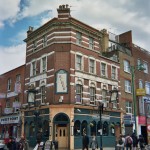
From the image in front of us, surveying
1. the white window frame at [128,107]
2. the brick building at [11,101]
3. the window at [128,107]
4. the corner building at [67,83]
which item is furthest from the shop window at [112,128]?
the brick building at [11,101]

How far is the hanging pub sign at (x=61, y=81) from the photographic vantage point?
1143 inches

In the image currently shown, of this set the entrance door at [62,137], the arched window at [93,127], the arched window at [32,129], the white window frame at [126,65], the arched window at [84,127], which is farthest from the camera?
the white window frame at [126,65]

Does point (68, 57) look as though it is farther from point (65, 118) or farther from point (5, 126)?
point (5, 126)

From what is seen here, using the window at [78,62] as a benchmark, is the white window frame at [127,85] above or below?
below

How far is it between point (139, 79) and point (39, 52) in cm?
1697

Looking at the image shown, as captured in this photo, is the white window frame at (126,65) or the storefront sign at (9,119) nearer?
the storefront sign at (9,119)

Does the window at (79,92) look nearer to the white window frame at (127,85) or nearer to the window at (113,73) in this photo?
the window at (113,73)

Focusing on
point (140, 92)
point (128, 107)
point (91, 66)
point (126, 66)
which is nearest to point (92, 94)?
Result: point (91, 66)

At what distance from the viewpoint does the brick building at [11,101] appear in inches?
1375

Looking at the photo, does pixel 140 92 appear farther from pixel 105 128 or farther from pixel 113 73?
pixel 105 128

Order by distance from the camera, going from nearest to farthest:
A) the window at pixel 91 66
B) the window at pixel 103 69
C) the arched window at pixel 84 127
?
the arched window at pixel 84 127 → the window at pixel 91 66 → the window at pixel 103 69

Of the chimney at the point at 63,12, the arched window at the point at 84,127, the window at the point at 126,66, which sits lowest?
the arched window at the point at 84,127

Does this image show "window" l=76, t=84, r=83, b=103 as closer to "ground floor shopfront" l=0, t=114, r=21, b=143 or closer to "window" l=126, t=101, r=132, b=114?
"ground floor shopfront" l=0, t=114, r=21, b=143

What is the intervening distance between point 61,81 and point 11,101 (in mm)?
12753
